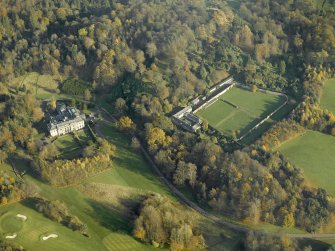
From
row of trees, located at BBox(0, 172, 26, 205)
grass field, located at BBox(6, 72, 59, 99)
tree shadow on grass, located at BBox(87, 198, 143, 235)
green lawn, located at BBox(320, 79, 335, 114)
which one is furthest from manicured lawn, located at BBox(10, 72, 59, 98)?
green lawn, located at BBox(320, 79, 335, 114)

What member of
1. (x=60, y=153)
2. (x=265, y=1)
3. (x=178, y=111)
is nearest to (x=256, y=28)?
(x=265, y=1)

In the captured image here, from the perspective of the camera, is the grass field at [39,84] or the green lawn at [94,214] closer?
the green lawn at [94,214]

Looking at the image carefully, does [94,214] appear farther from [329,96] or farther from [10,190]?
[329,96]

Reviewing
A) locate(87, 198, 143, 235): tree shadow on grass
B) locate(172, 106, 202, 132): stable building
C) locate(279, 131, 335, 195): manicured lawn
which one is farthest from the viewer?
locate(172, 106, 202, 132): stable building

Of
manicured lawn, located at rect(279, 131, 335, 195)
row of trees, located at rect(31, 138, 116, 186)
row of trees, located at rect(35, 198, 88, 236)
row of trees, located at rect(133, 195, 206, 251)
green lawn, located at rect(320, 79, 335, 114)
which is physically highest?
row of trees, located at rect(31, 138, 116, 186)

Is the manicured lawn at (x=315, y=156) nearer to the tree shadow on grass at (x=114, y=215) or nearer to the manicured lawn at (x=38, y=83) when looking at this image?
the tree shadow on grass at (x=114, y=215)

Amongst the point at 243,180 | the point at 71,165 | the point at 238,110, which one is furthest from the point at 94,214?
the point at 238,110

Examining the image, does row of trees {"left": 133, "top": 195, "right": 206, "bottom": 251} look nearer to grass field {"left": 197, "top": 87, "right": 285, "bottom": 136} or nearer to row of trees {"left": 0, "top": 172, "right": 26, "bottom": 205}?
row of trees {"left": 0, "top": 172, "right": 26, "bottom": 205}

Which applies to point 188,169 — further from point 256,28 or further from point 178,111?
point 256,28

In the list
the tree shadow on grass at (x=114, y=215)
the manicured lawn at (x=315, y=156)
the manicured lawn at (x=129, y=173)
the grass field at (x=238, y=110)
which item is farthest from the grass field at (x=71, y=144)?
the manicured lawn at (x=315, y=156)
